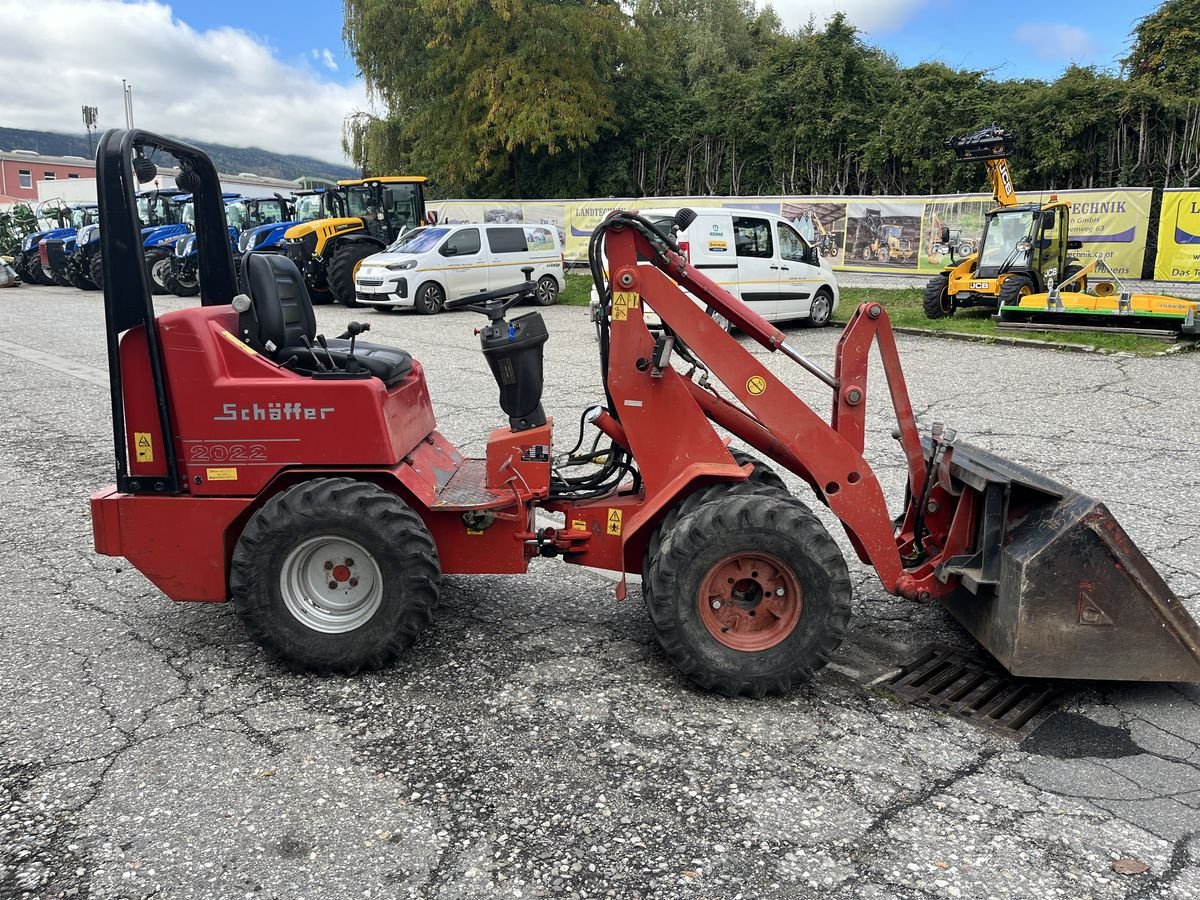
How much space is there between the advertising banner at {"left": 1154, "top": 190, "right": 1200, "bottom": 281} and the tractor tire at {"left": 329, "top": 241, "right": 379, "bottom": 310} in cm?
1604

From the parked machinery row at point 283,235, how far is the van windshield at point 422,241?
3.40 feet

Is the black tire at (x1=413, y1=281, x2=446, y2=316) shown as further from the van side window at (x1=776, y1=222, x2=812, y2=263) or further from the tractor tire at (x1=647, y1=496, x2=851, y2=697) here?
the tractor tire at (x1=647, y1=496, x2=851, y2=697)

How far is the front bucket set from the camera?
11.7 ft

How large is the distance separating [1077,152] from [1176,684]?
21354 millimetres

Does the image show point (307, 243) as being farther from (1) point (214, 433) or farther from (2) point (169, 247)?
(1) point (214, 433)

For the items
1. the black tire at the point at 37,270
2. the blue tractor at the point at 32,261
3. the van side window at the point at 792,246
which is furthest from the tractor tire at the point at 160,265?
the van side window at the point at 792,246

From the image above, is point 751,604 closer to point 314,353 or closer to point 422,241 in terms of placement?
point 314,353

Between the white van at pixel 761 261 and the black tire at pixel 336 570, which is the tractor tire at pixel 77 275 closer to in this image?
the white van at pixel 761 261

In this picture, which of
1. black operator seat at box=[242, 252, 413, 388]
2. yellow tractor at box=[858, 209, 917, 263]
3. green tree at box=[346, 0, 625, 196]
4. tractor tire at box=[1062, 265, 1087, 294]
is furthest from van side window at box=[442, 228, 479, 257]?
black operator seat at box=[242, 252, 413, 388]

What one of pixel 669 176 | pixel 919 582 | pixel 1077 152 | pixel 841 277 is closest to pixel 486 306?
pixel 919 582

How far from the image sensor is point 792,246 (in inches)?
599

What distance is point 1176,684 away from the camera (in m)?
3.89

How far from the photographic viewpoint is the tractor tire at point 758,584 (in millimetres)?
3707

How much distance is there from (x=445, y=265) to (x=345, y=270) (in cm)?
266
